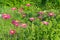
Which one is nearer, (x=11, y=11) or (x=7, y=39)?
(x=7, y=39)

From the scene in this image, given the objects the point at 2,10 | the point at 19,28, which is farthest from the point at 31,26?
the point at 2,10

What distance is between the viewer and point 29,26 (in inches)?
156

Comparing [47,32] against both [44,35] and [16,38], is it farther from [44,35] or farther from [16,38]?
[16,38]

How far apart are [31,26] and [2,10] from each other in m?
0.93

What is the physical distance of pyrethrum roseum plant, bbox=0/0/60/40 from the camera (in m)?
3.78

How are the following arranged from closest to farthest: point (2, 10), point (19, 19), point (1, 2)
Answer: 1. point (19, 19)
2. point (2, 10)
3. point (1, 2)

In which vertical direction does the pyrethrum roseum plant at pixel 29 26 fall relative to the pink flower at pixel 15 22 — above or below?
below

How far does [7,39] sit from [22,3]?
6.57ft

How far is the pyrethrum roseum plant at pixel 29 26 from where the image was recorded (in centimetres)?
378

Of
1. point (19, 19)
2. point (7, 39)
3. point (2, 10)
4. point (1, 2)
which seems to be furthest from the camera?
point (1, 2)

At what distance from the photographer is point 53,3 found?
5797 millimetres

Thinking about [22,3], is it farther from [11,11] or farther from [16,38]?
[16,38]

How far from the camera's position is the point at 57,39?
12.7 feet

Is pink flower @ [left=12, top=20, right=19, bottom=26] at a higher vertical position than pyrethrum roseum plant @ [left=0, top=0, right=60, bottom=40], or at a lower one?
higher
